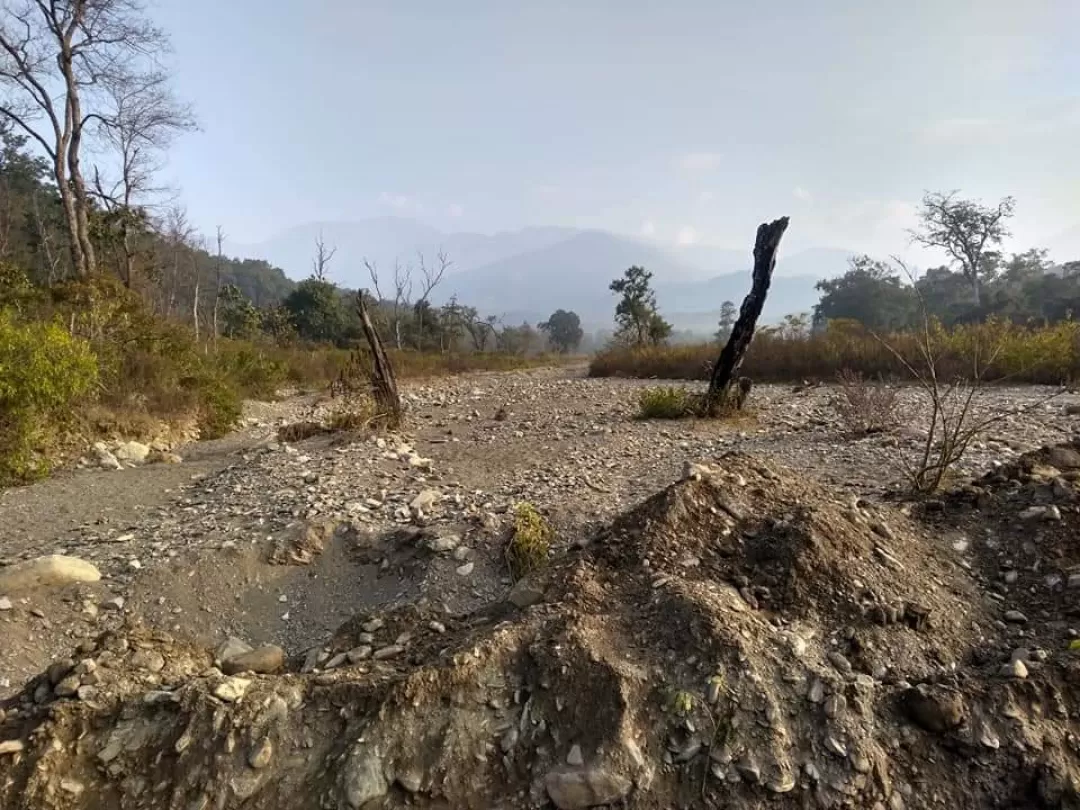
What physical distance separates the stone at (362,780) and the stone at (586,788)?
506 millimetres

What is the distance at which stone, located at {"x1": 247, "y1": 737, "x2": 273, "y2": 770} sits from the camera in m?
2.04

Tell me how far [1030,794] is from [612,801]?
49.0 inches

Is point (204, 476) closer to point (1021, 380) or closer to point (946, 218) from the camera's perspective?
point (1021, 380)

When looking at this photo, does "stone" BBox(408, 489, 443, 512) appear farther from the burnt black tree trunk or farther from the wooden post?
the burnt black tree trunk

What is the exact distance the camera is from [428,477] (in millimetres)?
5348

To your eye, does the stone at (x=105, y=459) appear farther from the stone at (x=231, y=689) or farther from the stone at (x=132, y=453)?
the stone at (x=231, y=689)

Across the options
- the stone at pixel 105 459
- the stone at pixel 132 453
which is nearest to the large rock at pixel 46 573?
the stone at pixel 105 459

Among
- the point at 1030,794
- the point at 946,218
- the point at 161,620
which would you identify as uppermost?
the point at 946,218

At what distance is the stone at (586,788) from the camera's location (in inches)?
75.5

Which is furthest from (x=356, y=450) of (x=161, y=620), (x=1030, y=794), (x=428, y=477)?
(x=1030, y=794)

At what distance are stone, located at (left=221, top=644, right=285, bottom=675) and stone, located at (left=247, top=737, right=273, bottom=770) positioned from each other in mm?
723

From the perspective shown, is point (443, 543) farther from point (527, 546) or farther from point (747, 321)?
point (747, 321)

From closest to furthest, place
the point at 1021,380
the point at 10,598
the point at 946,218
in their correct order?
the point at 10,598 → the point at 1021,380 → the point at 946,218

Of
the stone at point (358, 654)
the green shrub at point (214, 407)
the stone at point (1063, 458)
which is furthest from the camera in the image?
the green shrub at point (214, 407)
